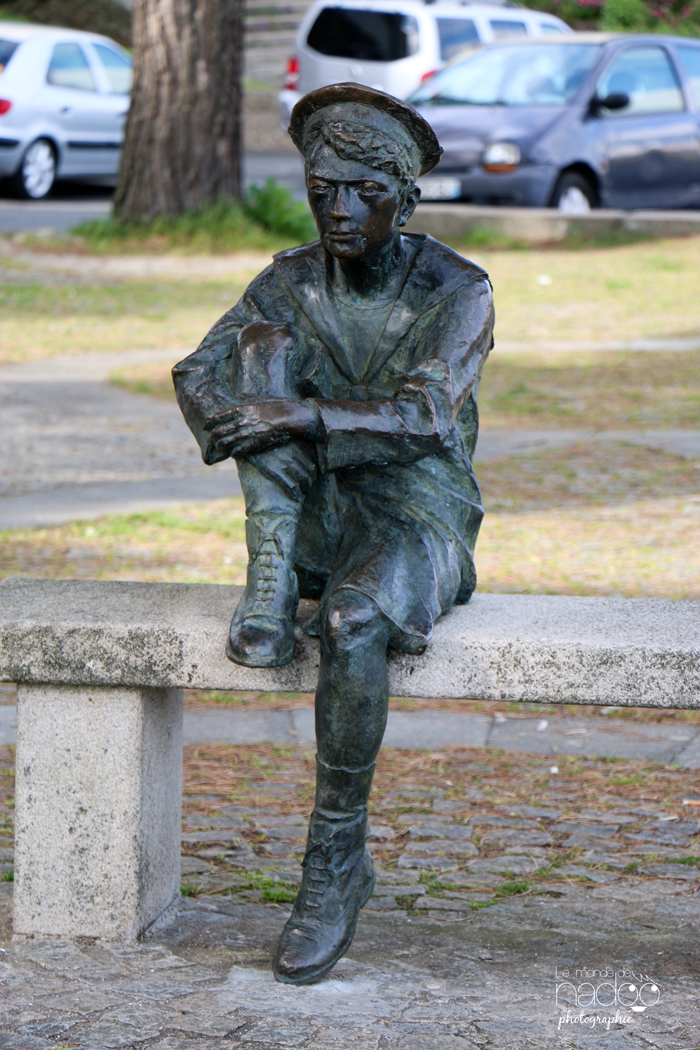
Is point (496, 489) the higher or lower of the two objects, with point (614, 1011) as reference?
lower

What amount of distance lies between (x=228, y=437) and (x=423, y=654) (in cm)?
55

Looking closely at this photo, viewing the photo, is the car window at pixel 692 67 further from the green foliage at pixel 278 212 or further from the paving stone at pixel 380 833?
the paving stone at pixel 380 833

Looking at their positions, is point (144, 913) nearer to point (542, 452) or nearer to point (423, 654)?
point (423, 654)

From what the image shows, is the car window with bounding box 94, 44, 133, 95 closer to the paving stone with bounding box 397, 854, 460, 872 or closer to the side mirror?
the side mirror

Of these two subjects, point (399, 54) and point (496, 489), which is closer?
point (496, 489)

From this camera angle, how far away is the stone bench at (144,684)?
279 centimetres

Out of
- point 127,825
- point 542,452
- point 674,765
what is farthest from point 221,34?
point 127,825

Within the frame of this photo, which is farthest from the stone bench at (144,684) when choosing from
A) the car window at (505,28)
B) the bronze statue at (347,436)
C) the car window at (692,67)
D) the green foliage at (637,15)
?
the green foliage at (637,15)

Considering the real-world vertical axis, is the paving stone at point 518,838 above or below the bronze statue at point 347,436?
below

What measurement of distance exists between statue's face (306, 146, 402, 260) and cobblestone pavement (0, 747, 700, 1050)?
4.55ft

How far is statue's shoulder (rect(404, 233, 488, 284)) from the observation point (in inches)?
117

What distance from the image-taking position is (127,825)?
116 inches

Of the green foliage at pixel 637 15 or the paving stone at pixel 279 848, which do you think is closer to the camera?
the paving stone at pixel 279 848

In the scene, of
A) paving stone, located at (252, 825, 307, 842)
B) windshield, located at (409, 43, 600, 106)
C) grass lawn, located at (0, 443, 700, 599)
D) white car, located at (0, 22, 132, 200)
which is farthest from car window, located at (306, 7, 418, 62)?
paving stone, located at (252, 825, 307, 842)
